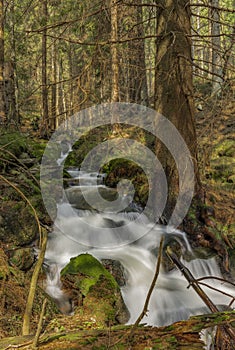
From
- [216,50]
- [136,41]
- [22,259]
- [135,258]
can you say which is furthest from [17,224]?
[136,41]

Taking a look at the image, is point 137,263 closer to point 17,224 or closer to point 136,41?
point 17,224

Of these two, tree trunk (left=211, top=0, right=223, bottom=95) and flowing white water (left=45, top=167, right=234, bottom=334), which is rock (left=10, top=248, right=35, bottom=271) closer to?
flowing white water (left=45, top=167, right=234, bottom=334)

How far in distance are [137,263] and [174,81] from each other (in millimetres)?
3995

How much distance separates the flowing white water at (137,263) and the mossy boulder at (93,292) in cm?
26

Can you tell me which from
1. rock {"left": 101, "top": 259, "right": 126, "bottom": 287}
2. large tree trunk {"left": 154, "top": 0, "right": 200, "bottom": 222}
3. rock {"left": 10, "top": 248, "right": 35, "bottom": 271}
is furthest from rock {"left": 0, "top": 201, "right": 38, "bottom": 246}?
large tree trunk {"left": 154, "top": 0, "right": 200, "bottom": 222}

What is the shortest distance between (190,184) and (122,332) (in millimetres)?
5242

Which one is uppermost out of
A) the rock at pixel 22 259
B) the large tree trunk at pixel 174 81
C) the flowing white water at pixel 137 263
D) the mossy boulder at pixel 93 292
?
the large tree trunk at pixel 174 81

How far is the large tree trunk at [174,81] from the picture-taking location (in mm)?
6102

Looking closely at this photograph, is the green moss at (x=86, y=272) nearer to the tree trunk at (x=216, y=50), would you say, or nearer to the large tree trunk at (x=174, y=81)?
the large tree trunk at (x=174, y=81)

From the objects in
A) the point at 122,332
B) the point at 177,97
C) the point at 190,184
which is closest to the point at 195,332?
the point at 122,332

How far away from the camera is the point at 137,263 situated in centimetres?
611

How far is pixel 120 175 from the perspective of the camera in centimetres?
947

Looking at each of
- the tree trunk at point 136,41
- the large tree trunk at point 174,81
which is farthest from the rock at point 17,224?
the tree trunk at point 136,41

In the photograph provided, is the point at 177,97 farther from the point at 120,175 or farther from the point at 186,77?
the point at 120,175
